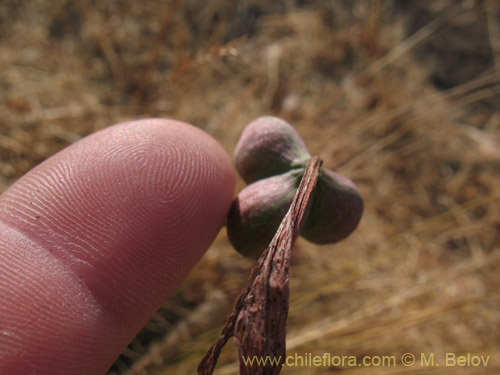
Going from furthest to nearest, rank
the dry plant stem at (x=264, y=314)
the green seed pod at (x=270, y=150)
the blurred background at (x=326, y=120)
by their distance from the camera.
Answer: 1. the blurred background at (x=326, y=120)
2. the green seed pod at (x=270, y=150)
3. the dry plant stem at (x=264, y=314)

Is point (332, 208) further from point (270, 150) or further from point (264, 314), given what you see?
point (264, 314)

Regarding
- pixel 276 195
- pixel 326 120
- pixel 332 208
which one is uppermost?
pixel 276 195

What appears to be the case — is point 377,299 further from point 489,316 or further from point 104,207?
point 104,207

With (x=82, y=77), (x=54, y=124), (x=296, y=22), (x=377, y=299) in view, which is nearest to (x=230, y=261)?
(x=377, y=299)

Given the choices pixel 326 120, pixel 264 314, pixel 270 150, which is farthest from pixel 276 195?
pixel 326 120

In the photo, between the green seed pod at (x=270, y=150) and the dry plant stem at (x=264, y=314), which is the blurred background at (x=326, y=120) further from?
the dry plant stem at (x=264, y=314)

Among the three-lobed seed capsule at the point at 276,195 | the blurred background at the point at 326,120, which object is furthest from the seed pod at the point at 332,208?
the blurred background at the point at 326,120

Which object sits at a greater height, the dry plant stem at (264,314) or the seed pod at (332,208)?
the dry plant stem at (264,314)

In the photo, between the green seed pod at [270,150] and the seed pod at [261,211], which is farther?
the green seed pod at [270,150]
